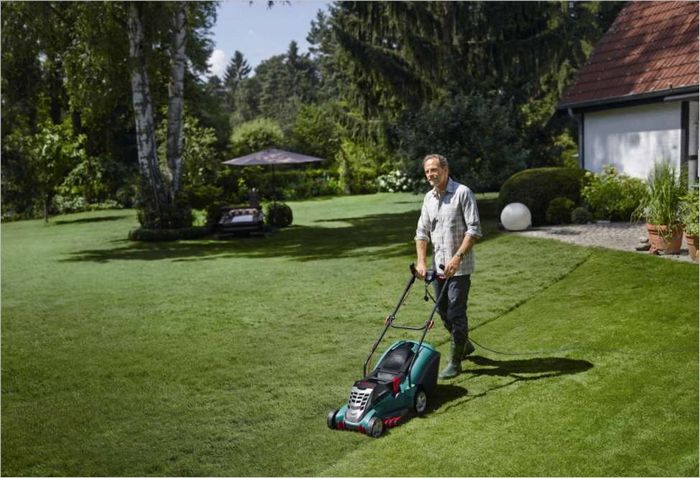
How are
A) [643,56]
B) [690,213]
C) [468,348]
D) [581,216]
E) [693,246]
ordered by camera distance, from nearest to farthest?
[468,348], [693,246], [690,213], [581,216], [643,56]

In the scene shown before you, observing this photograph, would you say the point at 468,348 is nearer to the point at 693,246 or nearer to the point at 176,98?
the point at 693,246

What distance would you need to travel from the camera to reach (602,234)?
11844 millimetres

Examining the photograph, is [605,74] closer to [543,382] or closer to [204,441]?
[543,382]

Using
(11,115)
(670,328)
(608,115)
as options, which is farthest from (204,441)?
(11,115)

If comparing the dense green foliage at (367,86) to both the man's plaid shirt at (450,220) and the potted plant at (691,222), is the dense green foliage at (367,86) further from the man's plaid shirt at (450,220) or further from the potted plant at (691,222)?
the man's plaid shirt at (450,220)

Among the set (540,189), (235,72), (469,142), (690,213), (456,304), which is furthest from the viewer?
(235,72)

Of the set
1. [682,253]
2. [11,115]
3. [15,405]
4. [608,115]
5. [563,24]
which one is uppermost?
[563,24]

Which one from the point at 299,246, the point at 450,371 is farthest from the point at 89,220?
the point at 450,371

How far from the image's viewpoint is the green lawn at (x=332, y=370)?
15.0 ft

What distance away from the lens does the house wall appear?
47.1ft

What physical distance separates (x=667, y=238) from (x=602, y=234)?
2337 mm

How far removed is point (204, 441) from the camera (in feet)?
16.2

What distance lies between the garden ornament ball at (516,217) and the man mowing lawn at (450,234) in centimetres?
753

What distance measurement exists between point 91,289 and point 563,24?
17.3 metres
